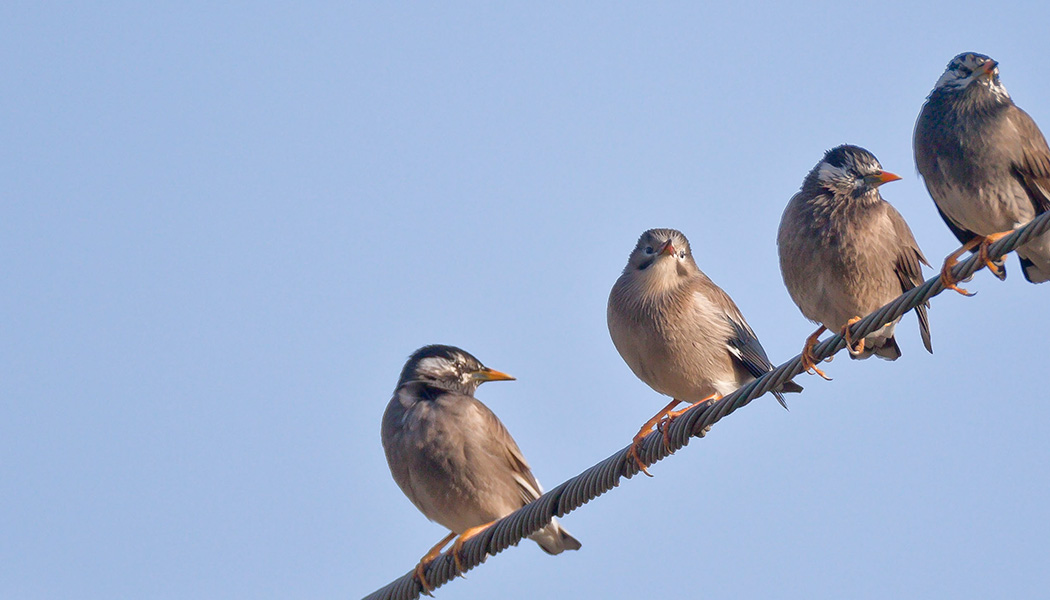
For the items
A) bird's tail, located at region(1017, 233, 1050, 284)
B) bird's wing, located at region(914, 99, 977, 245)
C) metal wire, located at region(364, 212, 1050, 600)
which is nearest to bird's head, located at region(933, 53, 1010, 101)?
bird's wing, located at region(914, 99, 977, 245)

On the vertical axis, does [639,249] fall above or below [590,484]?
above

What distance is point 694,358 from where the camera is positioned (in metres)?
7.95

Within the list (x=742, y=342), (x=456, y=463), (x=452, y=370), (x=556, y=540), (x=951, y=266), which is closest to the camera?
(x=951, y=266)

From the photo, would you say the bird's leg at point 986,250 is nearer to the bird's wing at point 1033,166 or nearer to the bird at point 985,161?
the bird at point 985,161

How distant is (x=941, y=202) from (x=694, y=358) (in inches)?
70.9

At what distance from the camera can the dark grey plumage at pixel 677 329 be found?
313 inches

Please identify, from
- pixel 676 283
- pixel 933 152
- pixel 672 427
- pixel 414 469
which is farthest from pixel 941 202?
pixel 414 469

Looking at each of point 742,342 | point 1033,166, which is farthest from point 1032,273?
point 742,342

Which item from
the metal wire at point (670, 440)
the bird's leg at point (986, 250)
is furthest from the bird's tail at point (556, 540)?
the bird's leg at point (986, 250)

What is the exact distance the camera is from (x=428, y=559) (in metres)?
7.77

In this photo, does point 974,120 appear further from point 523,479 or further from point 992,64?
point 523,479

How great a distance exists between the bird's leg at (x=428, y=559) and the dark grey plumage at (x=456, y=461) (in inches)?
3.9

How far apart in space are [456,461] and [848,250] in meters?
2.73

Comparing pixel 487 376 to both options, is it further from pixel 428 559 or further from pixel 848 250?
pixel 848 250
